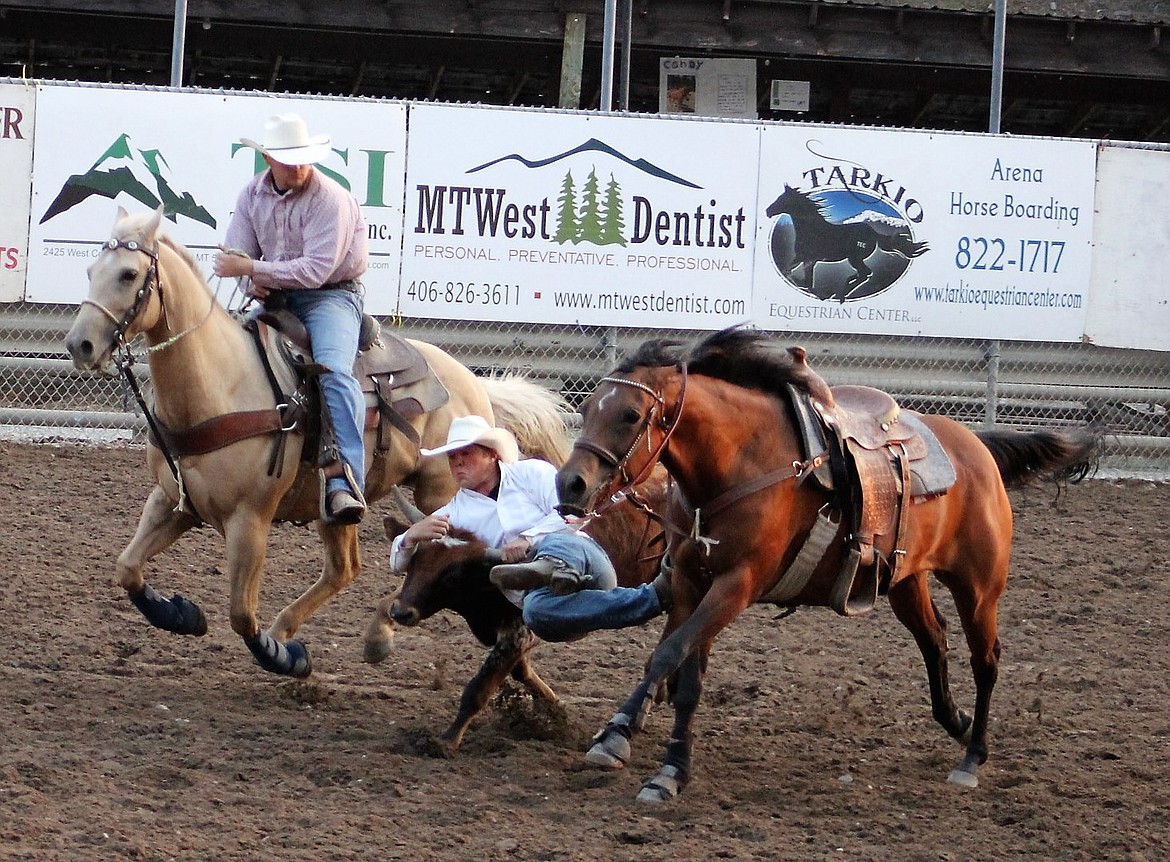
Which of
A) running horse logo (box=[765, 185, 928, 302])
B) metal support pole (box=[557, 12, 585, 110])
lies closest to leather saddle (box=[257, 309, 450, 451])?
running horse logo (box=[765, 185, 928, 302])

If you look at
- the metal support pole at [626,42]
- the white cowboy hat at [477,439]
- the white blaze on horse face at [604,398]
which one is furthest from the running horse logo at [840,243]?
the white blaze on horse face at [604,398]

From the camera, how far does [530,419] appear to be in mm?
7172

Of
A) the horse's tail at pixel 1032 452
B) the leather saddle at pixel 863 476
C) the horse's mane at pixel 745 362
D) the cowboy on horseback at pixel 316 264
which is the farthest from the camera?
the horse's tail at pixel 1032 452

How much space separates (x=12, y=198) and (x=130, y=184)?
0.75m

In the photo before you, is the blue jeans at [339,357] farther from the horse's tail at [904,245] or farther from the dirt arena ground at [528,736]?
the horse's tail at [904,245]

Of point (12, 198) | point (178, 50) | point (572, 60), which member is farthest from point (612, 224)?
point (12, 198)

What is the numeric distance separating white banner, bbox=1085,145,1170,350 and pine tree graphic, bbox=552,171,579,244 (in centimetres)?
383

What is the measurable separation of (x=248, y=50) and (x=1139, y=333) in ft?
30.6

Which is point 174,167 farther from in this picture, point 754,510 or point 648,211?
point 754,510

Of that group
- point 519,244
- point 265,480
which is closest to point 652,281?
point 519,244

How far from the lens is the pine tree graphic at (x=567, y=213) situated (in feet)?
33.7

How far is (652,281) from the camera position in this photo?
10367mm

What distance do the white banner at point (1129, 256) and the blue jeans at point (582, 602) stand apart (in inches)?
271

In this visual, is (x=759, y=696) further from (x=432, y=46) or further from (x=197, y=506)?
(x=432, y=46)
